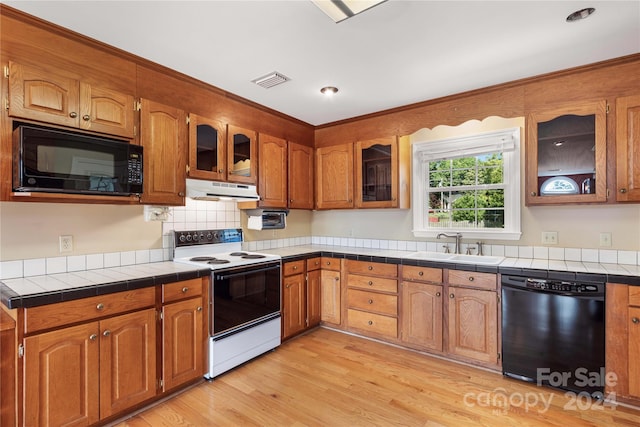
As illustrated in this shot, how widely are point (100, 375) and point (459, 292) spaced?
2.65m

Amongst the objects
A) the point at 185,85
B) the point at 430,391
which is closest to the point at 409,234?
the point at 430,391

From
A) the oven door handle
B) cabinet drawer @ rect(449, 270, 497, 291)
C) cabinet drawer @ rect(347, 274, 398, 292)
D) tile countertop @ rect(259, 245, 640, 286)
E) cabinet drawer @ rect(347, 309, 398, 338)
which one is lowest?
cabinet drawer @ rect(347, 309, 398, 338)

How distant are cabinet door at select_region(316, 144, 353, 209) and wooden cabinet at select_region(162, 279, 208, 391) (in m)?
1.88

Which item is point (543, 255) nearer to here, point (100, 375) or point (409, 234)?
point (409, 234)

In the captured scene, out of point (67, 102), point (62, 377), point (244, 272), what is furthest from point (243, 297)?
point (67, 102)

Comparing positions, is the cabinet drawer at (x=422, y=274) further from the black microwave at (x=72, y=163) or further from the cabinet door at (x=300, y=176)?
the black microwave at (x=72, y=163)

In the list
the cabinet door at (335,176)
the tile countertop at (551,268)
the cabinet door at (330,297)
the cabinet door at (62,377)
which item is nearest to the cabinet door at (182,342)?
the cabinet door at (62,377)

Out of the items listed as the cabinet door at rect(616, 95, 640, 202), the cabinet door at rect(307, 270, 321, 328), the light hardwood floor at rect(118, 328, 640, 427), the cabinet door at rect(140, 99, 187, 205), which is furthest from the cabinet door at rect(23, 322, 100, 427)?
the cabinet door at rect(616, 95, 640, 202)

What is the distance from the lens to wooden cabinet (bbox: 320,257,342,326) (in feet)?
11.4

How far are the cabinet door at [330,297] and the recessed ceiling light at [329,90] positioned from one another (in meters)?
1.85

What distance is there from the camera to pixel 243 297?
8.99ft

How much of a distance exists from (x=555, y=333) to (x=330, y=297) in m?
2.01

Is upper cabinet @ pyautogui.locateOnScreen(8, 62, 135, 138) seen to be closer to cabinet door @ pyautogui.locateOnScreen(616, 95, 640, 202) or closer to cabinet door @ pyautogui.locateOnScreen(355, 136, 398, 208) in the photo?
cabinet door @ pyautogui.locateOnScreen(355, 136, 398, 208)

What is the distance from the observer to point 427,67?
2539 mm
